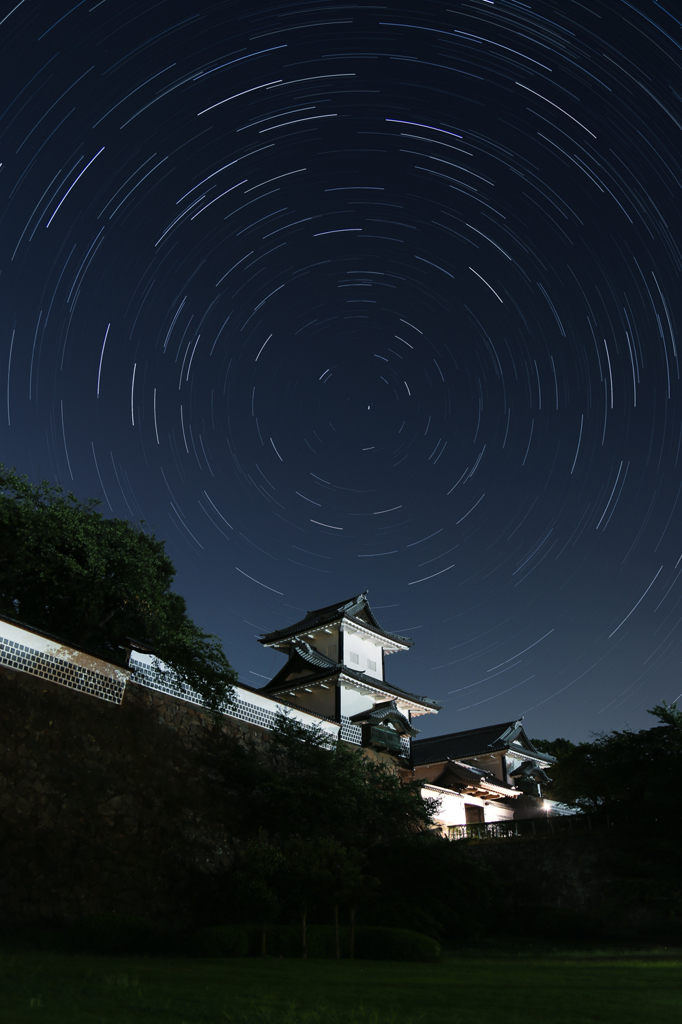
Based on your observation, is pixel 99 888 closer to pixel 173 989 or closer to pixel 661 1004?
pixel 173 989

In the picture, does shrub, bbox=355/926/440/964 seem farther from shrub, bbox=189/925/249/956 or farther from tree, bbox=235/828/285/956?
shrub, bbox=189/925/249/956

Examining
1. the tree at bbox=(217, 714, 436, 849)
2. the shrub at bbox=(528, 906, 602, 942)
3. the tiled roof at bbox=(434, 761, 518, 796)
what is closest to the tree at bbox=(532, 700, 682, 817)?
the shrub at bbox=(528, 906, 602, 942)

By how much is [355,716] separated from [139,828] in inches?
796

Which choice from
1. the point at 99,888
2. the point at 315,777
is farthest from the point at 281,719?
the point at 99,888

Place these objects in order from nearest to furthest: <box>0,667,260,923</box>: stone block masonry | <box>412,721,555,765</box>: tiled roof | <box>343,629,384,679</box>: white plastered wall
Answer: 1. <box>0,667,260,923</box>: stone block masonry
2. <box>343,629,384,679</box>: white plastered wall
3. <box>412,721,555,765</box>: tiled roof

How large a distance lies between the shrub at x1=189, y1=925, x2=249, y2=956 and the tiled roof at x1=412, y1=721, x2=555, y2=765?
32.9 metres

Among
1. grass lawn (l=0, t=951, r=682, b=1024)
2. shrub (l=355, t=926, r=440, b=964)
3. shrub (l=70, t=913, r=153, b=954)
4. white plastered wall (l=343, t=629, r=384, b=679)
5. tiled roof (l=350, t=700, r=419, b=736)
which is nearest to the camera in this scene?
grass lawn (l=0, t=951, r=682, b=1024)

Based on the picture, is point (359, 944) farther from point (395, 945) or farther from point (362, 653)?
point (362, 653)

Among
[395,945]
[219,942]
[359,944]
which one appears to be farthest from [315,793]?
[219,942]

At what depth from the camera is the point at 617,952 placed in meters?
19.7

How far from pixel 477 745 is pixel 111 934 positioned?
125ft

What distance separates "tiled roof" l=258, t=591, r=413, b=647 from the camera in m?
44.3

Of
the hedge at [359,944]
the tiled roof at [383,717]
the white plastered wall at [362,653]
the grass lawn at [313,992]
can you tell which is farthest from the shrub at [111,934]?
the white plastered wall at [362,653]

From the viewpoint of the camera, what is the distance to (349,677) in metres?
39.3
